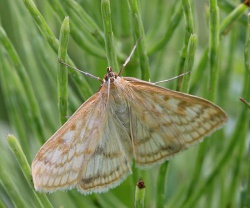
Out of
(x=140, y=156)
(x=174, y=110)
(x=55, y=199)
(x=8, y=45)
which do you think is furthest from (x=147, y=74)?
(x=55, y=199)

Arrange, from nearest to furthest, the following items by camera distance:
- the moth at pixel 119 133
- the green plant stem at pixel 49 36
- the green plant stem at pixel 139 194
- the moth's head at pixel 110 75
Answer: the green plant stem at pixel 139 194 < the green plant stem at pixel 49 36 < the moth at pixel 119 133 < the moth's head at pixel 110 75

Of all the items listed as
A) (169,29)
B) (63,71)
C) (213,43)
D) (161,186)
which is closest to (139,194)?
(161,186)

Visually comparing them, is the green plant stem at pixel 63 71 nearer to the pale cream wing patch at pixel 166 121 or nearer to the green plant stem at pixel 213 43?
the pale cream wing patch at pixel 166 121

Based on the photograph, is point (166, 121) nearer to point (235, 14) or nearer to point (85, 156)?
point (85, 156)

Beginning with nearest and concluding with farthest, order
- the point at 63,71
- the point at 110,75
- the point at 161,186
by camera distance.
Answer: the point at 63,71 < the point at 161,186 < the point at 110,75

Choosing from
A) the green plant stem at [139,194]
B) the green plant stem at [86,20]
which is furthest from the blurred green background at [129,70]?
the green plant stem at [139,194]

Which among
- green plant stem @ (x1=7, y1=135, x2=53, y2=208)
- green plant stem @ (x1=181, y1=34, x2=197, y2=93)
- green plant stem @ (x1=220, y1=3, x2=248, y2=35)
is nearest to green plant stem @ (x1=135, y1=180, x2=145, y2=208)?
green plant stem @ (x1=7, y1=135, x2=53, y2=208)
